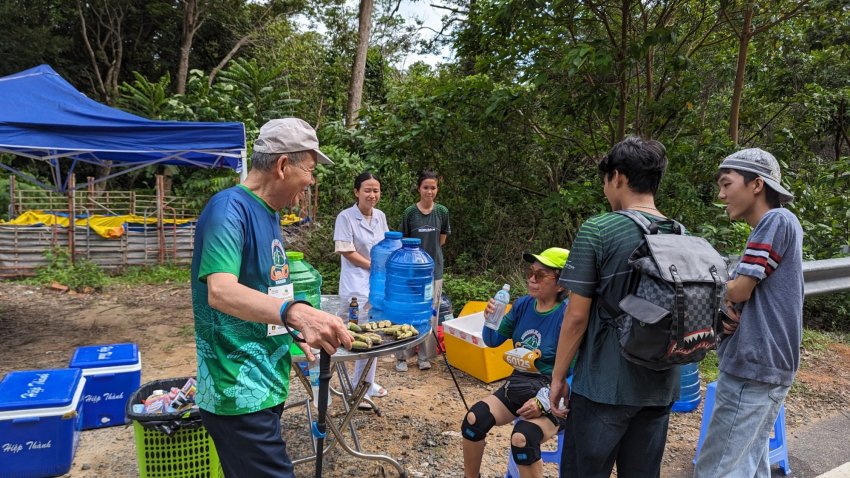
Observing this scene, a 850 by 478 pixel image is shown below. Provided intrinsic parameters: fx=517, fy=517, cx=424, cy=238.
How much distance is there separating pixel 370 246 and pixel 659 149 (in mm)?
2786

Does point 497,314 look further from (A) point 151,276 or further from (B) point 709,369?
(A) point 151,276

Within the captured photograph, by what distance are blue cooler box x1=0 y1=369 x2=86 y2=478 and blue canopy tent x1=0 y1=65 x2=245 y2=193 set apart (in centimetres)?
312

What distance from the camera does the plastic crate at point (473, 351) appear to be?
4.98 meters

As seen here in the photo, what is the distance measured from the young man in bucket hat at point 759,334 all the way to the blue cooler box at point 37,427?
361cm

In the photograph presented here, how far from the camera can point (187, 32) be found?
61.4ft

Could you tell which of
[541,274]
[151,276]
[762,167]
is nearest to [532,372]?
[541,274]

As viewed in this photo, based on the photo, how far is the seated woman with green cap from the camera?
2670mm

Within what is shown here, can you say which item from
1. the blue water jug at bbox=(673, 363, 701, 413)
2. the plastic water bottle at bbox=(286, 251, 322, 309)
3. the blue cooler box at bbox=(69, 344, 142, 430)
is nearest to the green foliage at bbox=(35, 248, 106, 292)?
the blue cooler box at bbox=(69, 344, 142, 430)

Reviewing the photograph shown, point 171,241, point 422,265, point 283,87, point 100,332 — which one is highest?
point 283,87

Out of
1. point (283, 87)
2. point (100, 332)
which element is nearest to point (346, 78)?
point (283, 87)

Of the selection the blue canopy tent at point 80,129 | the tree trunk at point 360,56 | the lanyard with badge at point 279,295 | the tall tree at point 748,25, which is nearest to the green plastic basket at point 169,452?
the lanyard with badge at point 279,295

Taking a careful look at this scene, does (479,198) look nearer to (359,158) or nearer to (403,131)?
(403,131)

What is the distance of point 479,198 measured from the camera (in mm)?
8648

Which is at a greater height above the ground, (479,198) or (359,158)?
(359,158)
